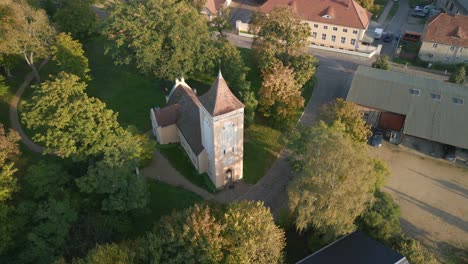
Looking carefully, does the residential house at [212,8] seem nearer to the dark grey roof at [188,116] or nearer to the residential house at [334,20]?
the residential house at [334,20]

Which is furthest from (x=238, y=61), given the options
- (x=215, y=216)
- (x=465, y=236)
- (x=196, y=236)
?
(x=465, y=236)

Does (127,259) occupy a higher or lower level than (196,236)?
lower

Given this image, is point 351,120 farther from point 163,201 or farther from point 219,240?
point 219,240

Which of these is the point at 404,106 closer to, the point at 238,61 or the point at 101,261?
the point at 238,61

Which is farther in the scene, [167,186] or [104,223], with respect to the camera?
[167,186]

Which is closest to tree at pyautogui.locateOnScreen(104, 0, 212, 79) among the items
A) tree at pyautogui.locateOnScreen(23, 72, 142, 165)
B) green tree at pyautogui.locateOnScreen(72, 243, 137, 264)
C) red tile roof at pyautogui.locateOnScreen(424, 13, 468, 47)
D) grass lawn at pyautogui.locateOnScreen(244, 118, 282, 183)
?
grass lawn at pyautogui.locateOnScreen(244, 118, 282, 183)

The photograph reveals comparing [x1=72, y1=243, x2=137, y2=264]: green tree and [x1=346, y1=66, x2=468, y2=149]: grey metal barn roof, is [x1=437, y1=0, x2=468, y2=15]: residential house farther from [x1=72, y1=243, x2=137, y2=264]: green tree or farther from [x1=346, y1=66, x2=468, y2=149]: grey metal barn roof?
[x1=72, y1=243, x2=137, y2=264]: green tree
